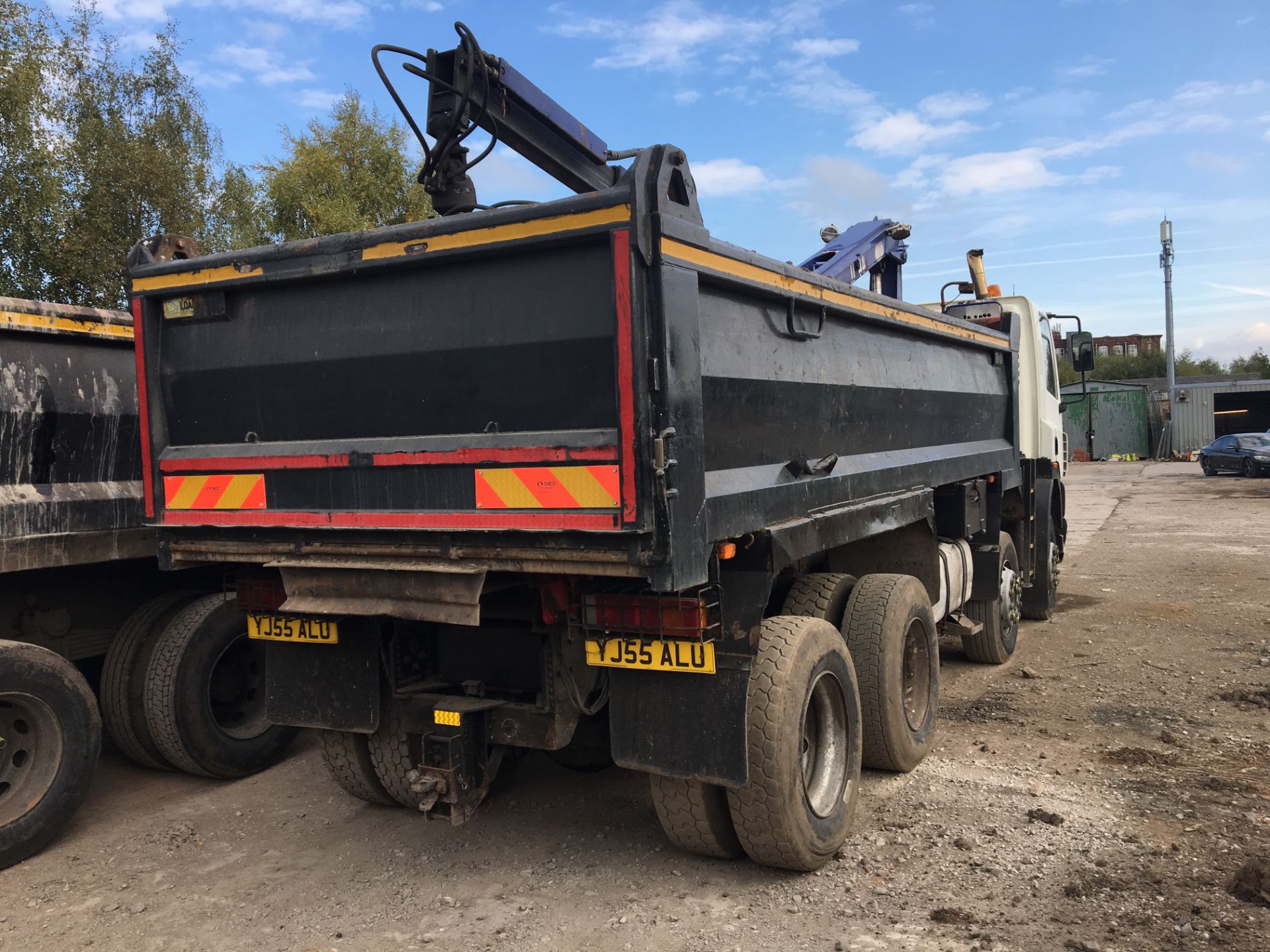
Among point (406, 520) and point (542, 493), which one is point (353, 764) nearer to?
point (406, 520)

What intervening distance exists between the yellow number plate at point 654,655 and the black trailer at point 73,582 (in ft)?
8.76

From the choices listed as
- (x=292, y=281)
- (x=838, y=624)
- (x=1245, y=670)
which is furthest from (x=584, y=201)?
(x=1245, y=670)

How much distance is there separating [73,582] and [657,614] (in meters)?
3.58

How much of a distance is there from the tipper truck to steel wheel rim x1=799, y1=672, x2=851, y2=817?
0.05 ft

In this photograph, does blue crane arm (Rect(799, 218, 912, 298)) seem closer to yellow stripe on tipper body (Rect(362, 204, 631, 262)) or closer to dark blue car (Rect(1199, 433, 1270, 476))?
yellow stripe on tipper body (Rect(362, 204, 631, 262))

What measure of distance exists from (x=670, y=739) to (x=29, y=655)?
294 centimetres

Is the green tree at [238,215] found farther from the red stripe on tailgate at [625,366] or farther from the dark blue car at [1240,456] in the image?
the dark blue car at [1240,456]

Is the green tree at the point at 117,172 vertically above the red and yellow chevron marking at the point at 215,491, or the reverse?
the green tree at the point at 117,172

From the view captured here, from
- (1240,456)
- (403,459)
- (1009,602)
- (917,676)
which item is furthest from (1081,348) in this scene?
(1240,456)

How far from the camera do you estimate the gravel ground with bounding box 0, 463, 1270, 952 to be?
3.33 meters

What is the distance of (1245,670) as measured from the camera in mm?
6641

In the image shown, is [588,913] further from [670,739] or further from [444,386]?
[444,386]

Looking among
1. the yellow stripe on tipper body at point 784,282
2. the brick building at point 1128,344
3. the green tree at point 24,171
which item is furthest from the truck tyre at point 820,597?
the brick building at point 1128,344

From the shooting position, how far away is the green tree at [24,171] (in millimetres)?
14438
